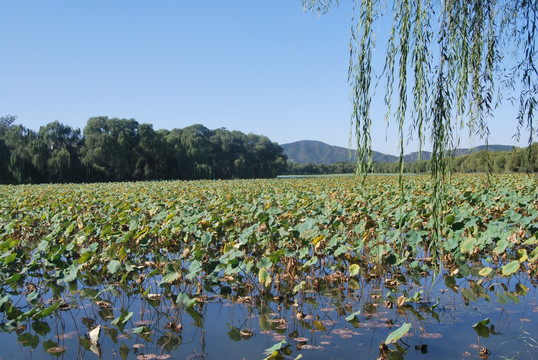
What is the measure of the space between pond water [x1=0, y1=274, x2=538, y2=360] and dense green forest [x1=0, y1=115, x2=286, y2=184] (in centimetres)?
3385

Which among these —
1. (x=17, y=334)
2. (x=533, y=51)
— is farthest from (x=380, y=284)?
(x=17, y=334)

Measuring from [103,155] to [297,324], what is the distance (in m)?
39.5

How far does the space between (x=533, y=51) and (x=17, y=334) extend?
385 centimetres

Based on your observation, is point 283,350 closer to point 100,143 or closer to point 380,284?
point 380,284

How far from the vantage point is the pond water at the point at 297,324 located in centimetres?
277

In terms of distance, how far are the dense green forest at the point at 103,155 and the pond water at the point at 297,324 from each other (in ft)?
111

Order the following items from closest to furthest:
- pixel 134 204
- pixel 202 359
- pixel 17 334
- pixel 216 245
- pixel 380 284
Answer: pixel 202 359 → pixel 17 334 → pixel 380 284 → pixel 216 245 → pixel 134 204

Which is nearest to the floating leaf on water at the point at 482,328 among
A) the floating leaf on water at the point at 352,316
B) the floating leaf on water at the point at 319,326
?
the floating leaf on water at the point at 352,316

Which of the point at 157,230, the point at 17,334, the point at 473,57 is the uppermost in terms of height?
the point at 473,57

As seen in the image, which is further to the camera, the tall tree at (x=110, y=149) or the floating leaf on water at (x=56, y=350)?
the tall tree at (x=110, y=149)

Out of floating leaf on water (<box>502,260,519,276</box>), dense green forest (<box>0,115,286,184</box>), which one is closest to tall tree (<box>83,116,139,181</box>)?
dense green forest (<box>0,115,286,184</box>)

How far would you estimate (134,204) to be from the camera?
8.60 metres

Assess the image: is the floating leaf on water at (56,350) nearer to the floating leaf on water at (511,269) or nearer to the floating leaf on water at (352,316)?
the floating leaf on water at (352,316)

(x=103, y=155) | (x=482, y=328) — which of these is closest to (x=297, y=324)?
(x=482, y=328)
